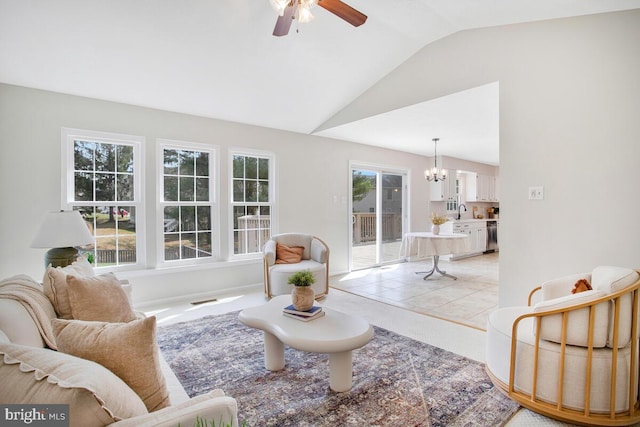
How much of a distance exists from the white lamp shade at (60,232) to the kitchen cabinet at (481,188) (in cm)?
840

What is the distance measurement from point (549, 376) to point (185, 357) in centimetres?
258

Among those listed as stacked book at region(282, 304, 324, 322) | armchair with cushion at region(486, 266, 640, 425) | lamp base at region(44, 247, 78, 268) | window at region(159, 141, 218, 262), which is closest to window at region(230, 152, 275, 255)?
window at region(159, 141, 218, 262)

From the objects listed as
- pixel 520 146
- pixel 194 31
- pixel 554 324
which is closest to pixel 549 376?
pixel 554 324

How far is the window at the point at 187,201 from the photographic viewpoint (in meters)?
4.25

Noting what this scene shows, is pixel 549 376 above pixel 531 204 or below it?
below

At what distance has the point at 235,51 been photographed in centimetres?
329

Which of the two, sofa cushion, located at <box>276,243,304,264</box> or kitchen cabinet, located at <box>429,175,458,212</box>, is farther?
kitchen cabinet, located at <box>429,175,458,212</box>

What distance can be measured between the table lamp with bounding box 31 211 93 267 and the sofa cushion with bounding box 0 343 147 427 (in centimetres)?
198

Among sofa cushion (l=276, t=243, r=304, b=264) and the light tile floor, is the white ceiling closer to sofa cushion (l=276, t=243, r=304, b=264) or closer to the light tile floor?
sofa cushion (l=276, t=243, r=304, b=264)

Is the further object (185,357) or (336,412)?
(185,357)

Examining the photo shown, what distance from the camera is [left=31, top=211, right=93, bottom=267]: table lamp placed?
255 centimetres

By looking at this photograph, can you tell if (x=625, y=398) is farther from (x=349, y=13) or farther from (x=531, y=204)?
(x=349, y=13)

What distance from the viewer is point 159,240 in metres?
4.16

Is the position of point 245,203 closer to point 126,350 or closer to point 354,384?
point 354,384
